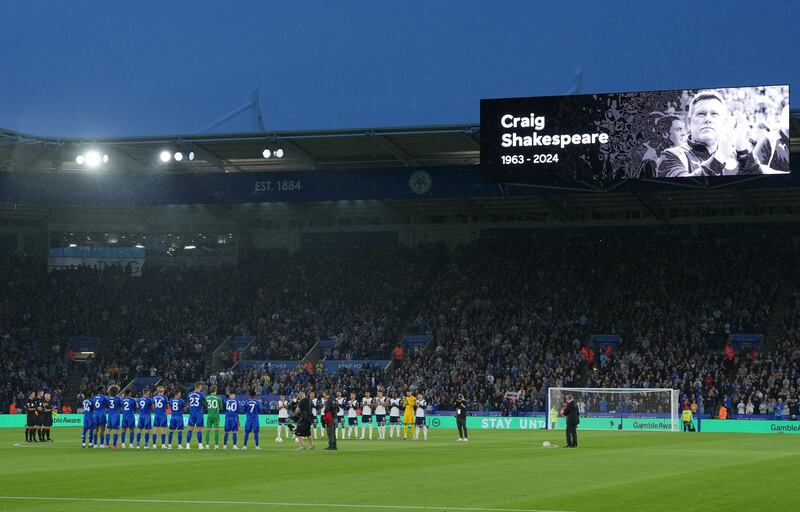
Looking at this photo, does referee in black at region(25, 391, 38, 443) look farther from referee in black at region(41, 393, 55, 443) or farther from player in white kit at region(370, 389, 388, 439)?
player in white kit at region(370, 389, 388, 439)

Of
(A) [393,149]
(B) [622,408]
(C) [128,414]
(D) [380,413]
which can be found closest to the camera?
(C) [128,414]

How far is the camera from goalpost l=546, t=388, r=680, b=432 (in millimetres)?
50656

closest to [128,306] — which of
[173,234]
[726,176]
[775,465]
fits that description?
[173,234]

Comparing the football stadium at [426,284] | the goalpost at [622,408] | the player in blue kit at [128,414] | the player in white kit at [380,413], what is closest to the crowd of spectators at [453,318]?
the football stadium at [426,284]

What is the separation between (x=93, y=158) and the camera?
59.1 m

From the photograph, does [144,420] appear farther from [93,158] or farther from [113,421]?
[93,158]

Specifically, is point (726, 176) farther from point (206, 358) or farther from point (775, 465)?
point (206, 358)

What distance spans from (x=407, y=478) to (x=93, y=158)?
41261mm

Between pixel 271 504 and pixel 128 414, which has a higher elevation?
pixel 128 414

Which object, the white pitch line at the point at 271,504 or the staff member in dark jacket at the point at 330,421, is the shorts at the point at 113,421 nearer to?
the staff member in dark jacket at the point at 330,421

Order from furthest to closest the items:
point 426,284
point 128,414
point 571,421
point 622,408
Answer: point 426,284 < point 622,408 < point 571,421 < point 128,414

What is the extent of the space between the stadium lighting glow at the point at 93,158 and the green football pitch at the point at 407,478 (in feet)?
85.6

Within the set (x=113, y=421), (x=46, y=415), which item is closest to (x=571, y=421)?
(x=113, y=421)

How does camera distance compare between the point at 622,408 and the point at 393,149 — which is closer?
the point at 622,408
